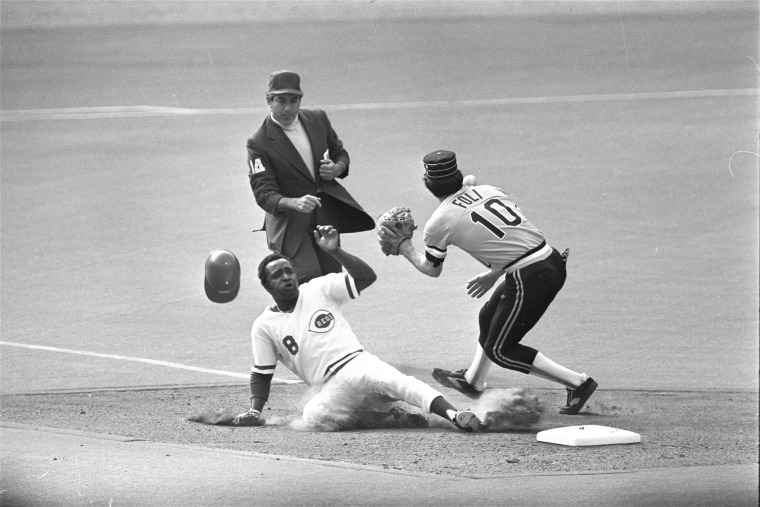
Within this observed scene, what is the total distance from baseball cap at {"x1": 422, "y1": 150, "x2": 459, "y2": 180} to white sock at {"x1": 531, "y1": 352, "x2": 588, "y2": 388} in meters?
1.40

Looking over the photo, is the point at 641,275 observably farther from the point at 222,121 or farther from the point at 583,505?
the point at 222,121

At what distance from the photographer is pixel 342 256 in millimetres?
8078

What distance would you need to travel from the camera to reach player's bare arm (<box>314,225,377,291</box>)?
8000mm

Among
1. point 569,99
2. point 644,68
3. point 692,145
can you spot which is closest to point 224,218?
point 692,145

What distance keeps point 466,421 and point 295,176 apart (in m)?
2.54

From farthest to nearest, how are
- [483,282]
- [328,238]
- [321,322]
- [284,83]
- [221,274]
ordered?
[221,274] < [284,83] < [483,282] < [321,322] < [328,238]

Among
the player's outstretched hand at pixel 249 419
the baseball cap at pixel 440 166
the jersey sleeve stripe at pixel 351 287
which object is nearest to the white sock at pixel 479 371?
the jersey sleeve stripe at pixel 351 287

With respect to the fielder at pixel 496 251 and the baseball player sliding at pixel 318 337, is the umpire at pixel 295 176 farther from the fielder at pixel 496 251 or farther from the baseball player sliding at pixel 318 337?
the fielder at pixel 496 251

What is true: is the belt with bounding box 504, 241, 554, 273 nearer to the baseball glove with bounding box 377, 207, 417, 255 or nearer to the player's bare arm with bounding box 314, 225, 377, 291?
the baseball glove with bounding box 377, 207, 417, 255

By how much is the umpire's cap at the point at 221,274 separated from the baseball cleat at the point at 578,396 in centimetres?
281

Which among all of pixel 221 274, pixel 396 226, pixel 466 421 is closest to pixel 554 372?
pixel 466 421

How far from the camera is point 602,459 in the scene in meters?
6.94

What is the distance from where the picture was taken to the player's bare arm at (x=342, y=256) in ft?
26.2

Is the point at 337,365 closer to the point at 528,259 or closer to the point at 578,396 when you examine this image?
the point at 528,259
